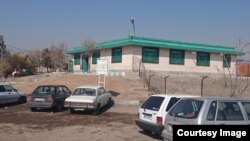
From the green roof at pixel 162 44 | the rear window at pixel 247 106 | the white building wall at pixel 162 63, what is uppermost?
the green roof at pixel 162 44

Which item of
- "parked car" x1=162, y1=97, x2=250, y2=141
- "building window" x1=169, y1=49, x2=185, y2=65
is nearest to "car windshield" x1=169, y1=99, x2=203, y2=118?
"parked car" x1=162, y1=97, x2=250, y2=141

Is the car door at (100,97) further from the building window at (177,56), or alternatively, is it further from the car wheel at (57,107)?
the building window at (177,56)

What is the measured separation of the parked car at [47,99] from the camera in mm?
18953

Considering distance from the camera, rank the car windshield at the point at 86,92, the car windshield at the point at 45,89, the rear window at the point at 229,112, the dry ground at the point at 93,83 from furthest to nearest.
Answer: the dry ground at the point at 93,83 → the car windshield at the point at 45,89 → the car windshield at the point at 86,92 → the rear window at the point at 229,112

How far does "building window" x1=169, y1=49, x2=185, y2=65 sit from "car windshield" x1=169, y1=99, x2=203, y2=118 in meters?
30.0

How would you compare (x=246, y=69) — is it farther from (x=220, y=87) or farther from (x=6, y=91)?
(x=6, y=91)

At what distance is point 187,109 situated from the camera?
8.73 meters

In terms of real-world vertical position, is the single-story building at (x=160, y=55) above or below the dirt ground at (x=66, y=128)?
above

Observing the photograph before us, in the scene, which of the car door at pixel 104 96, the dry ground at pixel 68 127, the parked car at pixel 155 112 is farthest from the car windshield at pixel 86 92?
the parked car at pixel 155 112

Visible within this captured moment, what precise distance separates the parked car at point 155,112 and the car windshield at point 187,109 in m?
2.12

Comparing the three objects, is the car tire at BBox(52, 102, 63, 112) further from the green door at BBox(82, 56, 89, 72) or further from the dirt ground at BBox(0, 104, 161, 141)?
the green door at BBox(82, 56, 89, 72)

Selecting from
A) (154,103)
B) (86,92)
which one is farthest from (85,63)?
(154,103)

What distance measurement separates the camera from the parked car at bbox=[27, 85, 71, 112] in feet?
62.2

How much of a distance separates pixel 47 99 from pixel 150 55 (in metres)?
20.1
